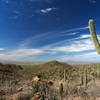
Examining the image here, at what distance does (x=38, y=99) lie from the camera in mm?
12664

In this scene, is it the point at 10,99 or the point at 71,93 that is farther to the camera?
→ the point at 71,93

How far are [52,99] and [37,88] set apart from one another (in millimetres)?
3366

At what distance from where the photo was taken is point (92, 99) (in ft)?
42.1

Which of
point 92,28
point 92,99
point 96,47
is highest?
point 92,28

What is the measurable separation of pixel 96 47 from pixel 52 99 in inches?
186

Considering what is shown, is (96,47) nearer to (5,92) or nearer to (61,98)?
(61,98)

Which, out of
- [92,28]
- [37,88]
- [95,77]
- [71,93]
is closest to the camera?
[92,28]

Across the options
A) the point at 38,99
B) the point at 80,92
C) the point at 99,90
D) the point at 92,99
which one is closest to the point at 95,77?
the point at 99,90

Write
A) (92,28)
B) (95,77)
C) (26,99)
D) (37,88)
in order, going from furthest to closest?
(95,77) < (37,88) < (26,99) < (92,28)

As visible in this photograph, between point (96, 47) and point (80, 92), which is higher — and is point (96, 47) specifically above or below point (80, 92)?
above

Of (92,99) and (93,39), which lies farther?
(92,99)

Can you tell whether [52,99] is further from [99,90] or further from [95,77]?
[95,77]

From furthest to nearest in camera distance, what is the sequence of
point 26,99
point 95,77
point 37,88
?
1. point 95,77
2. point 37,88
3. point 26,99

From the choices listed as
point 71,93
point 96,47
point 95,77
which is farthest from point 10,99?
point 95,77
